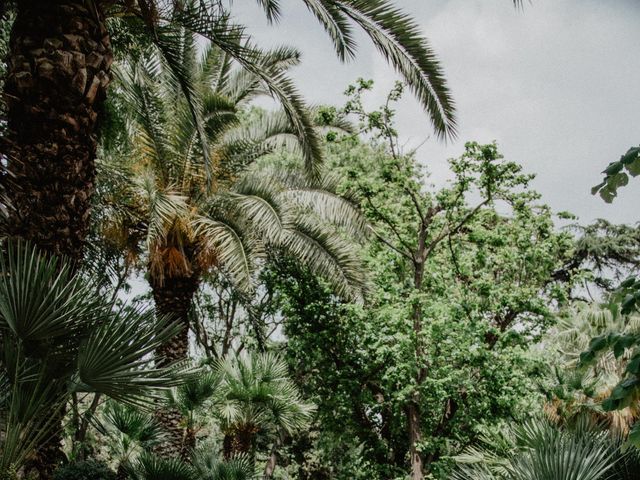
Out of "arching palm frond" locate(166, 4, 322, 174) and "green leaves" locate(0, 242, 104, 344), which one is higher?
"arching palm frond" locate(166, 4, 322, 174)

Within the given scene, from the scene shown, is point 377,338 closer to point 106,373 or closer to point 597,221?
point 106,373

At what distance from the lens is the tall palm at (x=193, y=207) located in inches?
430

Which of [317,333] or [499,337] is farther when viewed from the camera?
[317,333]

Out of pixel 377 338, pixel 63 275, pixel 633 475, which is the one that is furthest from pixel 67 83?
pixel 377 338

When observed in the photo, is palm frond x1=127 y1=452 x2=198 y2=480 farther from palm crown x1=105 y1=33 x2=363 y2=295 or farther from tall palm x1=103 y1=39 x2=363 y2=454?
palm crown x1=105 y1=33 x2=363 y2=295

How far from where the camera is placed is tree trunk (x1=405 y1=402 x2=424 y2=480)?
38.4 ft

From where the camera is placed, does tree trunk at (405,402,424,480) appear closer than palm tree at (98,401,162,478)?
No

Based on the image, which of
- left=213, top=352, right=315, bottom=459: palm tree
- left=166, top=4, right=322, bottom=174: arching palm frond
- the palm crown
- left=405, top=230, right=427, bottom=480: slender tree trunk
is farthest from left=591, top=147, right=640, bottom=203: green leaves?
left=213, top=352, right=315, bottom=459: palm tree

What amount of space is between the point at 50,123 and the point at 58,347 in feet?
5.92

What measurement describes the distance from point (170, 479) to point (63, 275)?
5369mm

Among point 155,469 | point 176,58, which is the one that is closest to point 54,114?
point 176,58

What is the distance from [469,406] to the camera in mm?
12453

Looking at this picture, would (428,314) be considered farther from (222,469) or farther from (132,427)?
(132,427)

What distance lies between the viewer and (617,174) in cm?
289
